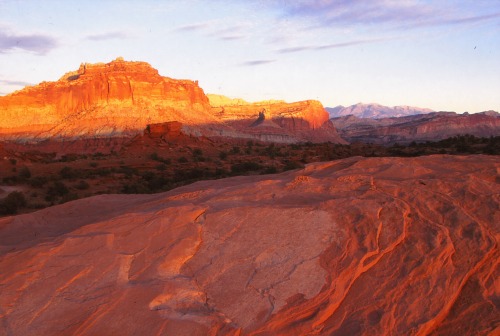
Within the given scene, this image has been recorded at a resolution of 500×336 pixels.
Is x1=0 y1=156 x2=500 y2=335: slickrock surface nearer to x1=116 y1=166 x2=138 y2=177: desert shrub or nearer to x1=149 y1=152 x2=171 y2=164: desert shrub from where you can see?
x1=116 y1=166 x2=138 y2=177: desert shrub

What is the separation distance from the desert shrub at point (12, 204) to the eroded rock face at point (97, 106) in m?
42.5

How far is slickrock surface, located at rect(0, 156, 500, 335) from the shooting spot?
3898 millimetres

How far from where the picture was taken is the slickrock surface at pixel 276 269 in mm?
3898

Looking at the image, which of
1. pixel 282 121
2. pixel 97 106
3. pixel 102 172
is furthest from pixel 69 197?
pixel 282 121

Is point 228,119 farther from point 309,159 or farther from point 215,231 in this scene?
point 215,231

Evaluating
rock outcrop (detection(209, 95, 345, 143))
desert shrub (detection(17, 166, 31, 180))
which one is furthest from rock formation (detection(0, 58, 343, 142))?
desert shrub (detection(17, 166, 31, 180))

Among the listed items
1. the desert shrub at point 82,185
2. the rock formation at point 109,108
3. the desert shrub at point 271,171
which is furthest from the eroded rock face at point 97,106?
the desert shrub at point 82,185

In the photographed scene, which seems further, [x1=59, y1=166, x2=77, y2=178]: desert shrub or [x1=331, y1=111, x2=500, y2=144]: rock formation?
[x1=331, y1=111, x2=500, y2=144]: rock formation

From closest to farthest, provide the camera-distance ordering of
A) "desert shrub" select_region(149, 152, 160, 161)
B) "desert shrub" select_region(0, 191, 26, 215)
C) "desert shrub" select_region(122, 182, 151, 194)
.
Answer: "desert shrub" select_region(0, 191, 26, 215) < "desert shrub" select_region(122, 182, 151, 194) < "desert shrub" select_region(149, 152, 160, 161)

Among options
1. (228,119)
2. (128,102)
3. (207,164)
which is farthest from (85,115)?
(207,164)

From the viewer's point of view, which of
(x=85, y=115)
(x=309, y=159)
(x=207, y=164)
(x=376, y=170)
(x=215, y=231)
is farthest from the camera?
(x=85, y=115)

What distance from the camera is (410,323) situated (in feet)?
13.2

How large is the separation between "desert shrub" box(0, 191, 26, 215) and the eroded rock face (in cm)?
4248

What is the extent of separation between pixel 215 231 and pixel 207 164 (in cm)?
2237
